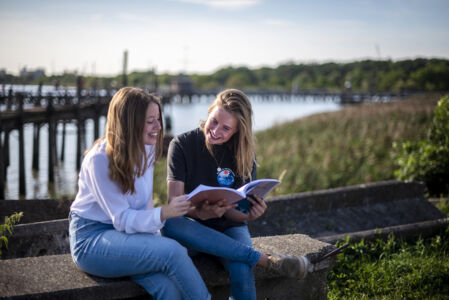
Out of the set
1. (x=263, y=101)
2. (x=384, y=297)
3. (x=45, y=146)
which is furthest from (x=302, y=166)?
(x=263, y=101)

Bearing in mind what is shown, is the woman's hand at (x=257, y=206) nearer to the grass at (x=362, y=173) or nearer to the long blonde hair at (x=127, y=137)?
the long blonde hair at (x=127, y=137)

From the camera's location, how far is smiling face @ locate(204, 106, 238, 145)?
3146 millimetres

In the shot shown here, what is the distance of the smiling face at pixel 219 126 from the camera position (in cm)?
315

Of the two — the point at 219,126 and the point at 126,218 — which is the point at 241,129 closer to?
the point at 219,126

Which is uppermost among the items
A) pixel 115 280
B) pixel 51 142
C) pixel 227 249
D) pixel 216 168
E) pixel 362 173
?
pixel 216 168

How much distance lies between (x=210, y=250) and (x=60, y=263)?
92 cm

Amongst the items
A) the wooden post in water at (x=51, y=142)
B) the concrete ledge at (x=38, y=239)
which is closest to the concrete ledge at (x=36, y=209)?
the concrete ledge at (x=38, y=239)

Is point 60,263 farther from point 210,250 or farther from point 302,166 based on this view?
point 302,166

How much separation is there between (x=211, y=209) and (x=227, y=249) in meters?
0.27

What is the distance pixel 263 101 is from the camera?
98250mm

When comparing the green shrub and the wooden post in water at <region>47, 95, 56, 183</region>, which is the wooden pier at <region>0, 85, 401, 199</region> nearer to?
the wooden post in water at <region>47, 95, 56, 183</region>

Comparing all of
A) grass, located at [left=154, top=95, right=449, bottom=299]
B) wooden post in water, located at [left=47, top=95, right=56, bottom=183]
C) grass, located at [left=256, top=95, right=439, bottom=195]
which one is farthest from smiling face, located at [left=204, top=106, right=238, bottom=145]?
wooden post in water, located at [left=47, top=95, right=56, bottom=183]

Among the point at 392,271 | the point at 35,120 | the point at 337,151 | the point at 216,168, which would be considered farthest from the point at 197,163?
the point at 35,120

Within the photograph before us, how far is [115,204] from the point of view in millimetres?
2457
